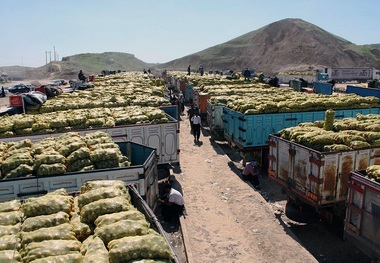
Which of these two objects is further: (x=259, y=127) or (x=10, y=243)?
(x=259, y=127)

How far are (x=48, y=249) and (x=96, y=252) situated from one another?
0.60 metres

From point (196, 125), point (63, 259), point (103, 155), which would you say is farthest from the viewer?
point (196, 125)

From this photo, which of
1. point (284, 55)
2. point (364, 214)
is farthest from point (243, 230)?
point (284, 55)

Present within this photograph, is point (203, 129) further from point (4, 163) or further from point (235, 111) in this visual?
point (4, 163)

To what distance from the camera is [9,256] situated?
147 inches

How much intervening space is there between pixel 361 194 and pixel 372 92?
16921 mm

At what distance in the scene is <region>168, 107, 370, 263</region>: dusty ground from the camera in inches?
298

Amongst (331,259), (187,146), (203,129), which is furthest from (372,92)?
(331,259)

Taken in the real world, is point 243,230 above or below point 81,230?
below

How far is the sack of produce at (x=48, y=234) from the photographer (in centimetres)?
413

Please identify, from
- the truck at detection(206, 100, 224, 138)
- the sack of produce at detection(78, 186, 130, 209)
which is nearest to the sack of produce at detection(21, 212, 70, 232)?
the sack of produce at detection(78, 186, 130, 209)

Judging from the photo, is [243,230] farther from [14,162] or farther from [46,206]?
[14,162]

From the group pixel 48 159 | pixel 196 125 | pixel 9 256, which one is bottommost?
pixel 196 125

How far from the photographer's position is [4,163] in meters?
7.05
